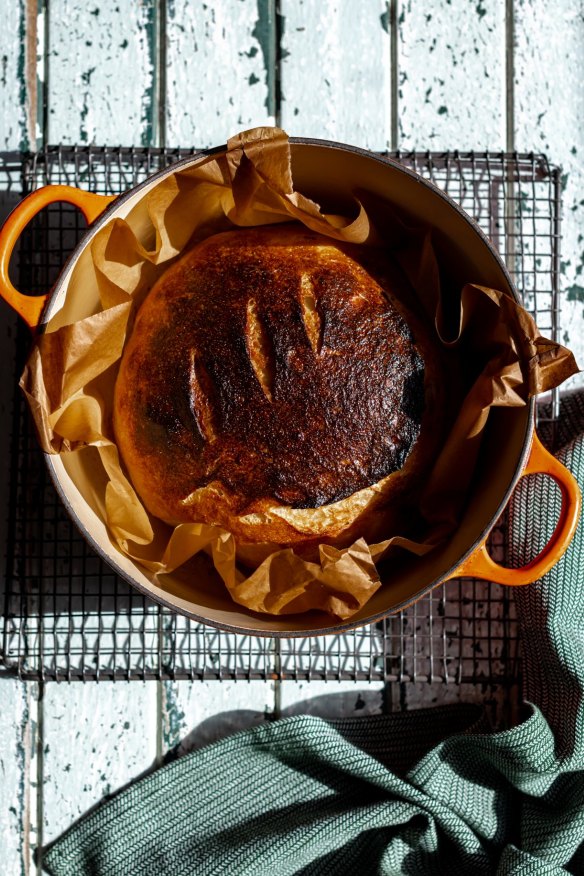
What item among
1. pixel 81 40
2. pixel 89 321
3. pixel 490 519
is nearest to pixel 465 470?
pixel 490 519

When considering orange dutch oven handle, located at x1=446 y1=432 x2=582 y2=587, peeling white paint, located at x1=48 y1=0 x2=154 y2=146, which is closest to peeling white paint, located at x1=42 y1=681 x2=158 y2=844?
orange dutch oven handle, located at x1=446 y1=432 x2=582 y2=587

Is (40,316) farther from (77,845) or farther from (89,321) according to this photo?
(77,845)

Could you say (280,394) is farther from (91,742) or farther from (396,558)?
(91,742)

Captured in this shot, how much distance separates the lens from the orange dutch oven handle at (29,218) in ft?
2.35

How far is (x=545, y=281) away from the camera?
0.95m

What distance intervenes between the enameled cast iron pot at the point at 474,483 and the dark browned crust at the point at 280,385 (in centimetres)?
8

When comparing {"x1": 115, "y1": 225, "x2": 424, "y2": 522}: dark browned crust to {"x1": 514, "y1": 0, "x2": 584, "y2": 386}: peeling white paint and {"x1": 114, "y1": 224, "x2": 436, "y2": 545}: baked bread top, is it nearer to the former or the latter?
{"x1": 114, "y1": 224, "x2": 436, "y2": 545}: baked bread top

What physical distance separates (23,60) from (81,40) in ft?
0.22

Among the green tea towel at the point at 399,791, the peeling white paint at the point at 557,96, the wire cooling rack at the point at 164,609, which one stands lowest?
the green tea towel at the point at 399,791

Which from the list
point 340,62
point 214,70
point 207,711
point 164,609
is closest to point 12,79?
point 214,70

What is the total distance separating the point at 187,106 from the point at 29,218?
1.02ft

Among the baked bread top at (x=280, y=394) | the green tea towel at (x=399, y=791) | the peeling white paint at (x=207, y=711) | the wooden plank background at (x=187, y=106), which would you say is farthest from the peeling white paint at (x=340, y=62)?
the peeling white paint at (x=207, y=711)

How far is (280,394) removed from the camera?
29.7 inches

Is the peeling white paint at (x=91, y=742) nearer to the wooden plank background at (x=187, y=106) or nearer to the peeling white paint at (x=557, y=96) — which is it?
the wooden plank background at (x=187, y=106)
